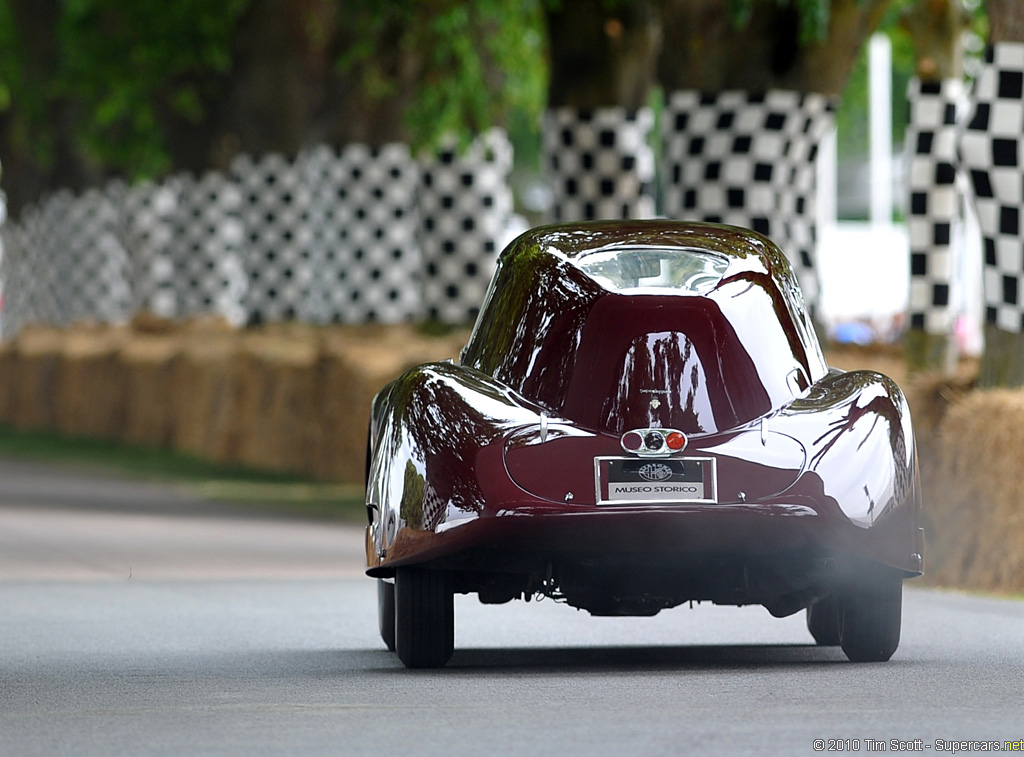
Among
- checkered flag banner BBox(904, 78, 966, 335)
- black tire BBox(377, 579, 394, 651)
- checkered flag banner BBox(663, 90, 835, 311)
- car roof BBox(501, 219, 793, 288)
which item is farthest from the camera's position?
checkered flag banner BBox(904, 78, 966, 335)

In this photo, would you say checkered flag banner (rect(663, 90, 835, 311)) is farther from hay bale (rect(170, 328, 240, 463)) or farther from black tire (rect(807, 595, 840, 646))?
black tire (rect(807, 595, 840, 646))

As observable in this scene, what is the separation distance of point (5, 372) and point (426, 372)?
29425 millimetres

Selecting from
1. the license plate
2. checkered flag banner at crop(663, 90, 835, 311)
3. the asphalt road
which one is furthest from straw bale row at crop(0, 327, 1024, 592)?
the license plate

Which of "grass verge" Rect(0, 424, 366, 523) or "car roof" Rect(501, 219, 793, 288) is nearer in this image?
"car roof" Rect(501, 219, 793, 288)

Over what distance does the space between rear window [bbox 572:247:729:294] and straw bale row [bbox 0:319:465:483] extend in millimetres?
10514

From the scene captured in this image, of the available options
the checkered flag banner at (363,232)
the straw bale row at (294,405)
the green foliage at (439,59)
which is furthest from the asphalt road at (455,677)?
the checkered flag banner at (363,232)

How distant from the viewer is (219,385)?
1052 inches

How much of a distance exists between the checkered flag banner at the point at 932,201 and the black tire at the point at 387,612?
1090 centimetres

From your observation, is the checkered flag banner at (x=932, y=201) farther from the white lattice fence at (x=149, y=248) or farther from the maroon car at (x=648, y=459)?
the white lattice fence at (x=149, y=248)

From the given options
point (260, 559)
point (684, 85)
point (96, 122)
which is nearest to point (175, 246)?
point (96, 122)

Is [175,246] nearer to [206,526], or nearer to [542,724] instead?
[206,526]

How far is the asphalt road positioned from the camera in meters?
6.52

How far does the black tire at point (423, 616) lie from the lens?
846 cm

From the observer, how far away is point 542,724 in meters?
6.77
